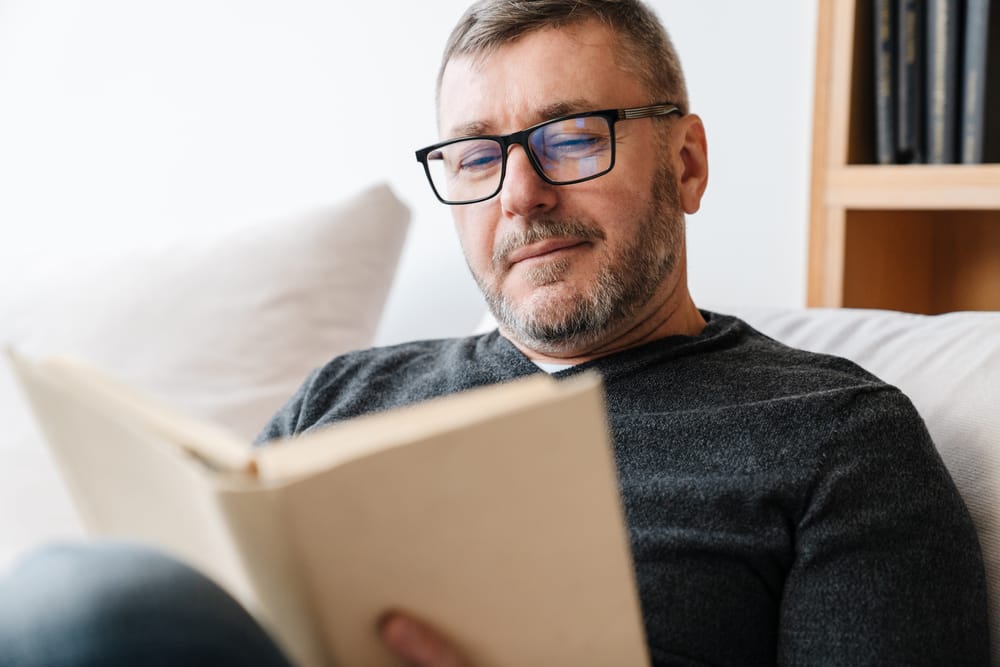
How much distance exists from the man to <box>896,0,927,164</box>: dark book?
281 millimetres

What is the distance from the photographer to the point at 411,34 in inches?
68.2

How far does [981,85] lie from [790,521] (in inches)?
24.4

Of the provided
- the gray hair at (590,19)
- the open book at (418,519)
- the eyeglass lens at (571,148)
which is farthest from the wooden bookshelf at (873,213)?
the open book at (418,519)

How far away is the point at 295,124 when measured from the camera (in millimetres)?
1886

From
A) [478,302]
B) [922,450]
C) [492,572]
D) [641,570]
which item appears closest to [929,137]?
[922,450]

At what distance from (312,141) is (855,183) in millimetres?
1017

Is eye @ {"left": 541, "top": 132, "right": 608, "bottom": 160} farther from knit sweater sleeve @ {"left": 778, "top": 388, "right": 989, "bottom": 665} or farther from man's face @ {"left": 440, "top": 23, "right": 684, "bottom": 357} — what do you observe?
knit sweater sleeve @ {"left": 778, "top": 388, "right": 989, "bottom": 665}

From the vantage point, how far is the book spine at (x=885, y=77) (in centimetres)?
122

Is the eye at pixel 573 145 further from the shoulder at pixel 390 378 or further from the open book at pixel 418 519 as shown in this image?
the open book at pixel 418 519

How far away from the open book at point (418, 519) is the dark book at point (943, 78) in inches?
34.5

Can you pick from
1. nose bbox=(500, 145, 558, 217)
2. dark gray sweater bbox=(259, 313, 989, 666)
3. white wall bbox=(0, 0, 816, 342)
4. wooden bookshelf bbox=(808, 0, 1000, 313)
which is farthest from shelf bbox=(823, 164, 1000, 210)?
nose bbox=(500, 145, 558, 217)

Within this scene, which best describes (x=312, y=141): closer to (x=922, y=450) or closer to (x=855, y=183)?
(x=855, y=183)

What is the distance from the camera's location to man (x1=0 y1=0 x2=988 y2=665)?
0.81 m

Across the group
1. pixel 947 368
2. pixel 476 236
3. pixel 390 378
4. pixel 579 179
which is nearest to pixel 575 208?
pixel 579 179
